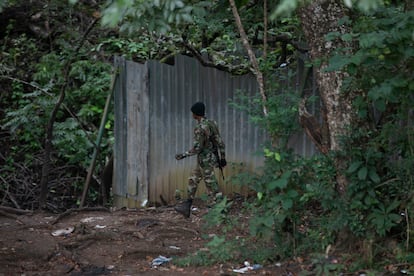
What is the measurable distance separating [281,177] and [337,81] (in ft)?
3.41

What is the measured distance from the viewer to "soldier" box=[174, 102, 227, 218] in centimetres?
867

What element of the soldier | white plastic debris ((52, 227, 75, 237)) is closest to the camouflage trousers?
the soldier

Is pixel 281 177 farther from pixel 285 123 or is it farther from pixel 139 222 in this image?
pixel 139 222

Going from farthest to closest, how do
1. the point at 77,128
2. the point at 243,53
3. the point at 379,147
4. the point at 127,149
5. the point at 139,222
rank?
the point at 77,128
the point at 127,149
the point at 243,53
the point at 139,222
the point at 379,147

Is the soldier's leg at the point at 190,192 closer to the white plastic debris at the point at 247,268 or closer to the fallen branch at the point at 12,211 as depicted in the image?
the fallen branch at the point at 12,211

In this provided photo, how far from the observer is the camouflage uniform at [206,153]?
8.66m

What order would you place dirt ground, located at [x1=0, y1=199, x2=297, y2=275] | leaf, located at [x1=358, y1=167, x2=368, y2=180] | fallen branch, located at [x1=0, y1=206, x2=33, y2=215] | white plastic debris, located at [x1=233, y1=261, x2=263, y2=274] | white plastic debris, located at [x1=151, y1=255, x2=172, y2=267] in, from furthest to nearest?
fallen branch, located at [x1=0, y1=206, x2=33, y2=215] → white plastic debris, located at [x1=151, y1=255, x2=172, y2=267] → dirt ground, located at [x1=0, y1=199, x2=297, y2=275] → white plastic debris, located at [x1=233, y1=261, x2=263, y2=274] → leaf, located at [x1=358, y1=167, x2=368, y2=180]

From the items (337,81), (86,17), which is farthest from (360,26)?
(86,17)

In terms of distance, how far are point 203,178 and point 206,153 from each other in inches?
14.1

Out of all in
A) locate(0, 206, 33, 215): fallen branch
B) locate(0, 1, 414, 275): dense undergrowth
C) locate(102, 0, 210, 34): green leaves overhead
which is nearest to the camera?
locate(102, 0, 210, 34): green leaves overhead

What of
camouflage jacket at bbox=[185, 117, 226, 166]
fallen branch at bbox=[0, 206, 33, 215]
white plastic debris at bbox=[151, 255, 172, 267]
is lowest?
white plastic debris at bbox=[151, 255, 172, 267]

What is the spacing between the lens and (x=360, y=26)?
539cm

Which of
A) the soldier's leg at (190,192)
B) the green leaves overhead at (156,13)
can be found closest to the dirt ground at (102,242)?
the soldier's leg at (190,192)

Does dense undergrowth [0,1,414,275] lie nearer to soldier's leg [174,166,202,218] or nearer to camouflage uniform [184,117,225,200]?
soldier's leg [174,166,202,218]
